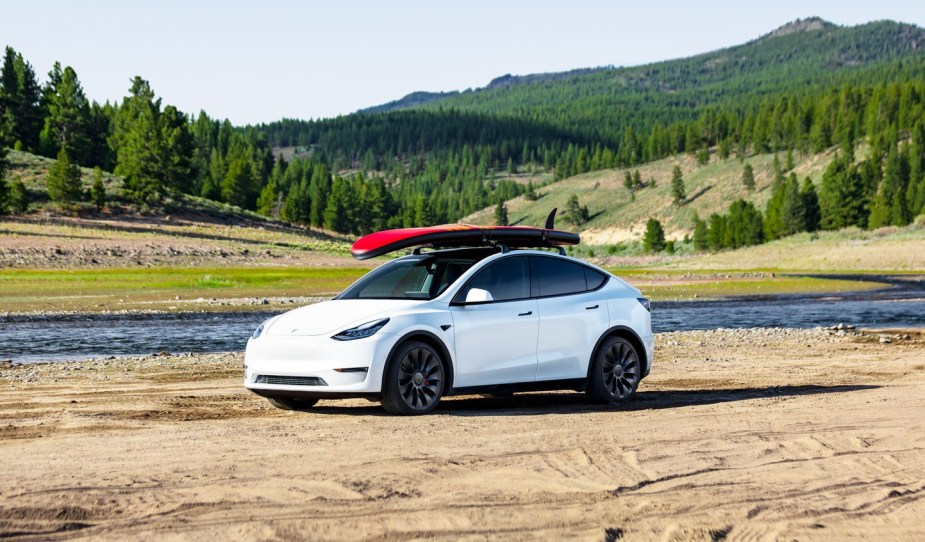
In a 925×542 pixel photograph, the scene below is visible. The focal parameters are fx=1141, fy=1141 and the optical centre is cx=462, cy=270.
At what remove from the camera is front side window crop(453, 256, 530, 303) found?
483 inches

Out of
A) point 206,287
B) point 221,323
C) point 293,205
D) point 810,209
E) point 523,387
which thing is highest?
point 293,205

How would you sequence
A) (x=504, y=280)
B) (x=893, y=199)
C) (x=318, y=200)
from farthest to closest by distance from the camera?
(x=318, y=200)
(x=893, y=199)
(x=504, y=280)

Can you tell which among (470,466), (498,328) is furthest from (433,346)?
(470,466)

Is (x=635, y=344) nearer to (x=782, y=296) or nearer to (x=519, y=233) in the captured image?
(x=519, y=233)

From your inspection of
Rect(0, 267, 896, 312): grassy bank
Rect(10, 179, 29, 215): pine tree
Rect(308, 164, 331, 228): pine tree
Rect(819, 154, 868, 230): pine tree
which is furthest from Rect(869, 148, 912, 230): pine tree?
Rect(10, 179, 29, 215): pine tree

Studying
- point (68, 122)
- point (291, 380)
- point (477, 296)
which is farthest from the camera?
point (68, 122)

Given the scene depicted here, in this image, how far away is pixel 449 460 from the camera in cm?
890

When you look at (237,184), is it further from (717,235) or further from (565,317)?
(565,317)

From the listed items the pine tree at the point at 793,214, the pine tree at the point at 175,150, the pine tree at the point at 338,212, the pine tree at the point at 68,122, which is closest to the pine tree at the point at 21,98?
the pine tree at the point at 68,122

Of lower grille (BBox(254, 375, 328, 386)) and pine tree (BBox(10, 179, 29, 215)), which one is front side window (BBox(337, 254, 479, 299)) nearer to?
lower grille (BBox(254, 375, 328, 386))

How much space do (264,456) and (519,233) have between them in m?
5.02

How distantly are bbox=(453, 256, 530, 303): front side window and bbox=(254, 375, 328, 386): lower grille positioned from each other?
6.09 ft

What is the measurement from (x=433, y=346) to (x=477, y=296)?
2.42 ft

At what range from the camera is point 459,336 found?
1178cm
